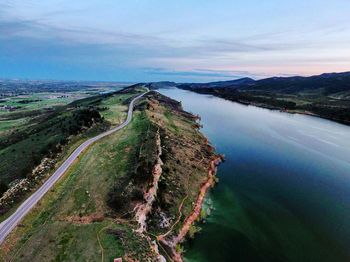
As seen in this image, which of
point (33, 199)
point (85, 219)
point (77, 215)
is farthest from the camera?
point (33, 199)

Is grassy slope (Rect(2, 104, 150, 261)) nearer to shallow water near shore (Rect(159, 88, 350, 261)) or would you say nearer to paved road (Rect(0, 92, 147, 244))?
paved road (Rect(0, 92, 147, 244))

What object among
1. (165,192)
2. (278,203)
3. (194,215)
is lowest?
(278,203)

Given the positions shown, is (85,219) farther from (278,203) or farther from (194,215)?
(278,203)

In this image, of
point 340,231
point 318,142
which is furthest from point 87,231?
point 318,142

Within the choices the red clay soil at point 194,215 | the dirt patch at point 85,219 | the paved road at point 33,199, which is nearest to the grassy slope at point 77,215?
the dirt patch at point 85,219

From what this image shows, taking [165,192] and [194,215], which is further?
[165,192]

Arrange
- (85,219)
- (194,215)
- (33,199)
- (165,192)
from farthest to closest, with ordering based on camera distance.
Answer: (165,192), (194,215), (33,199), (85,219)

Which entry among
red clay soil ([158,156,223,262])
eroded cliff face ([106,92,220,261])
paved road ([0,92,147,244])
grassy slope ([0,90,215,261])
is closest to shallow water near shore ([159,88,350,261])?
red clay soil ([158,156,223,262])

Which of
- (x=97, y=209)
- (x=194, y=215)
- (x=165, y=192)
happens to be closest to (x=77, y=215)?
(x=97, y=209)
